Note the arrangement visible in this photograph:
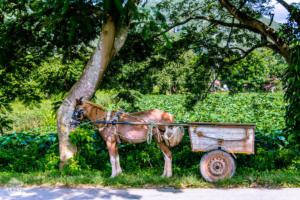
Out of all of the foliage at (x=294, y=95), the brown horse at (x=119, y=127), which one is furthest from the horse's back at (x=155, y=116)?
the foliage at (x=294, y=95)

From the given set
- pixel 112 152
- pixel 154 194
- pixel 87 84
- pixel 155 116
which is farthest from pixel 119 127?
pixel 154 194

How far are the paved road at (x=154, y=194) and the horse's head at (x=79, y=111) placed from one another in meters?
1.60

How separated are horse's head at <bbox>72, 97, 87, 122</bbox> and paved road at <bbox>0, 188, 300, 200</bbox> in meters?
1.60

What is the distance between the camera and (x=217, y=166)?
5227 mm

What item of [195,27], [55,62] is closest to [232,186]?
[195,27]

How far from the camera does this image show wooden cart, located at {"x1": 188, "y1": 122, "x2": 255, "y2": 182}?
5172 millimetres

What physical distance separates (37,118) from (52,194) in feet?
47.2

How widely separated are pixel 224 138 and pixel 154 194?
69.0 inches

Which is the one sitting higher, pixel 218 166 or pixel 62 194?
pixel 218 166

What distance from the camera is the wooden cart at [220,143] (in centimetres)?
517

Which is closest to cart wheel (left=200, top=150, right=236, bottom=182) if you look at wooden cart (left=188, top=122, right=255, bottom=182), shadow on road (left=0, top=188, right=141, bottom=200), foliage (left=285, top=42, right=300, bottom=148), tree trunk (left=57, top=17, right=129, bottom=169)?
wooden cart (left=188, top=122, right=255, bottom=182)

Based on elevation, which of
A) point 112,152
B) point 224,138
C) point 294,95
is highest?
point 294,95

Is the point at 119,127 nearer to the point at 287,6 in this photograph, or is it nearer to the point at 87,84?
A: the point at 87,84

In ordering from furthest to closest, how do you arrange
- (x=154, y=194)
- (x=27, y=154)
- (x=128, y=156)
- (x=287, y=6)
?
(x=27, y=154) → (x=128, y=156) → (x=287, y=6) → (x=154, y=194)
